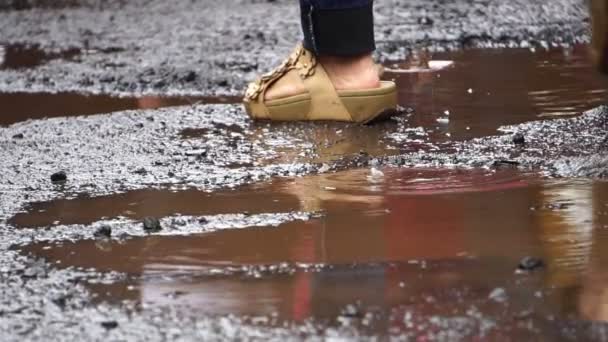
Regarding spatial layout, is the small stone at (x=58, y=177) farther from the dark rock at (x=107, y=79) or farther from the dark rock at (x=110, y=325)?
the dark rock at (x=107, y=79)

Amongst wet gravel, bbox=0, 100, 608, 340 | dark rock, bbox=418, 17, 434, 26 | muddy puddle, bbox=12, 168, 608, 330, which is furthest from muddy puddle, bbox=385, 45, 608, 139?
muddy puddle, bbox=12, 168, 608, 330

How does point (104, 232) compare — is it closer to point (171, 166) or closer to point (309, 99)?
point (171, 166)

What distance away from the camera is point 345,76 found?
137 inches

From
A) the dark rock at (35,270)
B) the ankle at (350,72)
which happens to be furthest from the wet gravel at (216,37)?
the dark rock at (35,270)

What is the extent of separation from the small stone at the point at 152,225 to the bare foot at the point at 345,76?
1.20 metres

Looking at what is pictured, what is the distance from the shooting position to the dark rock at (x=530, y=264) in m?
2.00

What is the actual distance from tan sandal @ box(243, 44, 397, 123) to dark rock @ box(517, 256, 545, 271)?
4.74 ft

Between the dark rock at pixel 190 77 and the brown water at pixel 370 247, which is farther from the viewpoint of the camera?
the dark rock at pixel 190 77

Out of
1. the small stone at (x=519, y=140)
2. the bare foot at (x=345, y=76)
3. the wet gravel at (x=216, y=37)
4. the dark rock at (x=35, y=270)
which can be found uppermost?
the bare foot at (x=345, y=76)

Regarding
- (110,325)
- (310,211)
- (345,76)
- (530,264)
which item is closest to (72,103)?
(345,76)

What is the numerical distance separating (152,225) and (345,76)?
4.20ft

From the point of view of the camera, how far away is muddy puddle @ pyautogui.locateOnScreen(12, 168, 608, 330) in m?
1.89

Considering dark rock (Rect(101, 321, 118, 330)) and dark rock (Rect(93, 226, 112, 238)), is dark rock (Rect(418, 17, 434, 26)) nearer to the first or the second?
dark rock (Rect(93, 226, 112, 238))

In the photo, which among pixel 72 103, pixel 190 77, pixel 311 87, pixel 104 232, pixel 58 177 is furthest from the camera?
pixel 190 77
